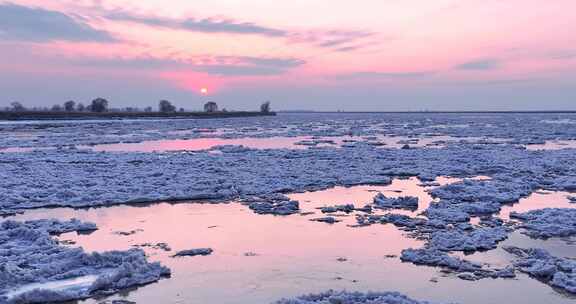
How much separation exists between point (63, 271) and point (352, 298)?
379 centimetres

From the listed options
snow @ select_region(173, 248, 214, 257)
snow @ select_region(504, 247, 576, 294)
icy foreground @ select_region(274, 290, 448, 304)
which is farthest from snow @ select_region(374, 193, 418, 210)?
icy foreground @ select_region(274, 290, 448, 304)

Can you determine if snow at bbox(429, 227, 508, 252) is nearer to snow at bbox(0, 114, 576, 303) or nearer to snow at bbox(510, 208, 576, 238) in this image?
snow at bbox(0, 114, 576, 303)

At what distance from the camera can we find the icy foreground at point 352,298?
5.80m

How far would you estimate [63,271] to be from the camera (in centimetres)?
698

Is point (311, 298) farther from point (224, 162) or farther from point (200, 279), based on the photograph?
point (224, 162)

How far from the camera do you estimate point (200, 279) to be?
265 inches

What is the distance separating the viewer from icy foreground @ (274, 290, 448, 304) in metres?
5.80

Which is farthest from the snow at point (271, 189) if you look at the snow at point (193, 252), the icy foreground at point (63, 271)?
the snow at point (193, 252)

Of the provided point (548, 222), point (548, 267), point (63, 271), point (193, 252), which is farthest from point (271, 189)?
point (548, 267)

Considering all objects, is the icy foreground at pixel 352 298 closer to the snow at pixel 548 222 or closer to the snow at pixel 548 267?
the snow at pixel 548 267

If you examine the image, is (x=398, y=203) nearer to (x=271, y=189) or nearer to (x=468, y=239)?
(x=468, y=239)

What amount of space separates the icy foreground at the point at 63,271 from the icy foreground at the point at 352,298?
6.69ft

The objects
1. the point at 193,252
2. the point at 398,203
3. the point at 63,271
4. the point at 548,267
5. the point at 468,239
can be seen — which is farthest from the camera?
the point at 398,203

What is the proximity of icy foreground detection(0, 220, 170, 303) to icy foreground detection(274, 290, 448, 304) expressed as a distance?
80.3 inches
